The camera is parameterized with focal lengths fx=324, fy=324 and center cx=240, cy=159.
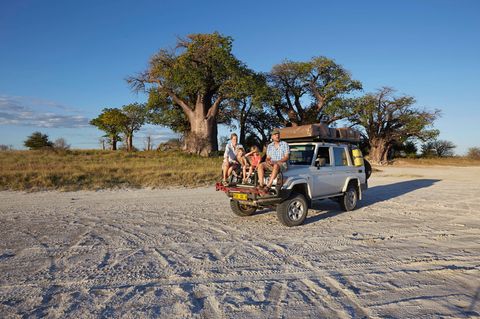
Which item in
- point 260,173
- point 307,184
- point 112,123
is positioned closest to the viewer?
point 260,173

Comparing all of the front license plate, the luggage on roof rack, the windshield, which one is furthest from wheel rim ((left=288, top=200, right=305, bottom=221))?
the luggage on roof rack

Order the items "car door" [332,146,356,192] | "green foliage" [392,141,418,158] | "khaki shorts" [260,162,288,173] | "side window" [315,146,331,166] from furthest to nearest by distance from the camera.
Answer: "green foliage" [392,141,418,158], "car door" [332,146,356,192], "side window" [315,146,331,166], "khaki shorts" [260,162,288,173]

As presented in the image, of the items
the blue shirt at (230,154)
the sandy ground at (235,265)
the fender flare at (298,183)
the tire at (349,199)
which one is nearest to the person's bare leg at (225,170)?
the blue shirt at (230,154)

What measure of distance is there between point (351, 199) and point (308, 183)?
2.35 m

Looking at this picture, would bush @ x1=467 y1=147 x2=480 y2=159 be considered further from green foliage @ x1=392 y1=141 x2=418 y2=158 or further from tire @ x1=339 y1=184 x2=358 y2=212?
tire @ x1=339 y1=184 x2=358 y2=212

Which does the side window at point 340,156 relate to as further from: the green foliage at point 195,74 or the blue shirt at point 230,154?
the green foliage at point 195,74

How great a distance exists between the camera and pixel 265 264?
15.2 feet

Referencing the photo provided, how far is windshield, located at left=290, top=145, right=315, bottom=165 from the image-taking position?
25.8ft

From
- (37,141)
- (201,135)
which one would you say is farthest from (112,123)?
(201,135)

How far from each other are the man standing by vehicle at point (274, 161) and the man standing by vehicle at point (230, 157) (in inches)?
42.1

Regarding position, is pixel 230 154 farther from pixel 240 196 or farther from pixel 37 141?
pixel 37 141

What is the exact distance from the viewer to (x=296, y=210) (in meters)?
7.14

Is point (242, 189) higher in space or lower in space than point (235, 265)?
higher

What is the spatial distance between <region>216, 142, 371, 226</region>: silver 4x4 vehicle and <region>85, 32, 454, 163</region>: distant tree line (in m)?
19.0
